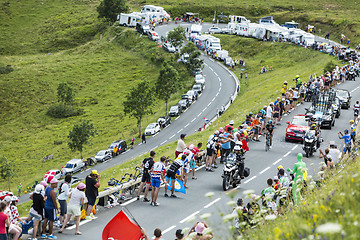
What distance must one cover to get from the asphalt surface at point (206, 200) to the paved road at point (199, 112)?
75.6ft

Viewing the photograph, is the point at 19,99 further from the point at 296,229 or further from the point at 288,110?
the point at 296,229

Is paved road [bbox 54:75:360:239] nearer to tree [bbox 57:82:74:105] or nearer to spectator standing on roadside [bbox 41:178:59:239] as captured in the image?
spectator standing on roadside [bbox 41:178:59:239]

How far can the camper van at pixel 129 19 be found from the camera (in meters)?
113

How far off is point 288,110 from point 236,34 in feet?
233

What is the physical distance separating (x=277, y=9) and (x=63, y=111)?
78.7 meters

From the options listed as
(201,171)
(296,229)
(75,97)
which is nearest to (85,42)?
(75,97)

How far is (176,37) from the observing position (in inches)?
3661

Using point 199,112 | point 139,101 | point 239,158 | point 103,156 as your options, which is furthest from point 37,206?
point 199,112

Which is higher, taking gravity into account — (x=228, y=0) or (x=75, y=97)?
(x=228, y=0)

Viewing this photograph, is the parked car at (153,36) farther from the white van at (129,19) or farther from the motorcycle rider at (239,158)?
the motorcycle rider at (239,158)

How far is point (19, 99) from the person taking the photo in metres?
83.7

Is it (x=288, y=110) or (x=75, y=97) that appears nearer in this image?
(x=288, y=110)

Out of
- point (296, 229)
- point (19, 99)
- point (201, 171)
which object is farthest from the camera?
point (19, 99)

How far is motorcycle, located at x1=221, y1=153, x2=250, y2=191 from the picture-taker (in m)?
19.6
